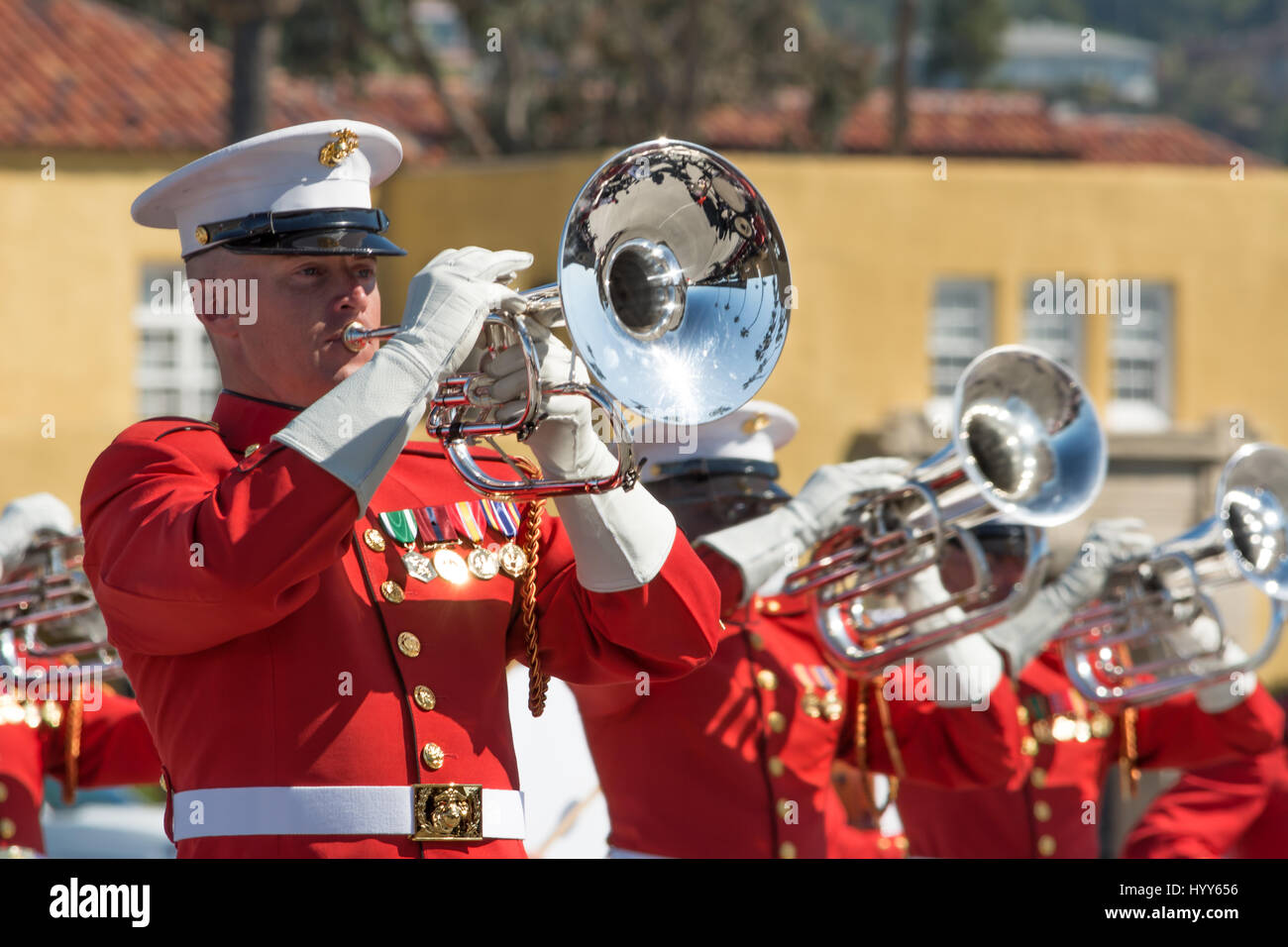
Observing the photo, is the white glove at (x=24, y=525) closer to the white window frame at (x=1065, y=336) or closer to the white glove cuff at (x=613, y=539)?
the white glove cuff at (x=613, y=539)

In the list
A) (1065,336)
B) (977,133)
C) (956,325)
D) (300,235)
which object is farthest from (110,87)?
(300,235)

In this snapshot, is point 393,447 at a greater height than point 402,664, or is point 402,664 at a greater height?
point 393,447

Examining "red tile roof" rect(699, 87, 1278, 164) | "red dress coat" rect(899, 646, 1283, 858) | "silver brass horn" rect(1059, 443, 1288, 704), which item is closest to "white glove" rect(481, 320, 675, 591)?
"red dress coat" rect(899, 646, 1283, 858)

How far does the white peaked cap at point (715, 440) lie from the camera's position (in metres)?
4.89

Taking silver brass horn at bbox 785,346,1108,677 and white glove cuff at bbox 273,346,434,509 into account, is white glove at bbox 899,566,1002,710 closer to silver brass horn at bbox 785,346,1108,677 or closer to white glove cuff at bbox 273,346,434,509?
silver brass horn at bbox 785,346,1108,677

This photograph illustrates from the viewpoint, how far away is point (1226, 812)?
6.91 metres

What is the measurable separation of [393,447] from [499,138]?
23799 millimetres

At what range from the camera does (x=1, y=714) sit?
5516 mm

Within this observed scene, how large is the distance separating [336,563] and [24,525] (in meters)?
2.53

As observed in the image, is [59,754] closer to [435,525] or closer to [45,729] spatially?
[45,729]

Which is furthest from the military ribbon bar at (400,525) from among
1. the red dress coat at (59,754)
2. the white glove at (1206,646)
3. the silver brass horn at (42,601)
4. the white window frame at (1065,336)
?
the white window frame at (1065,336)
